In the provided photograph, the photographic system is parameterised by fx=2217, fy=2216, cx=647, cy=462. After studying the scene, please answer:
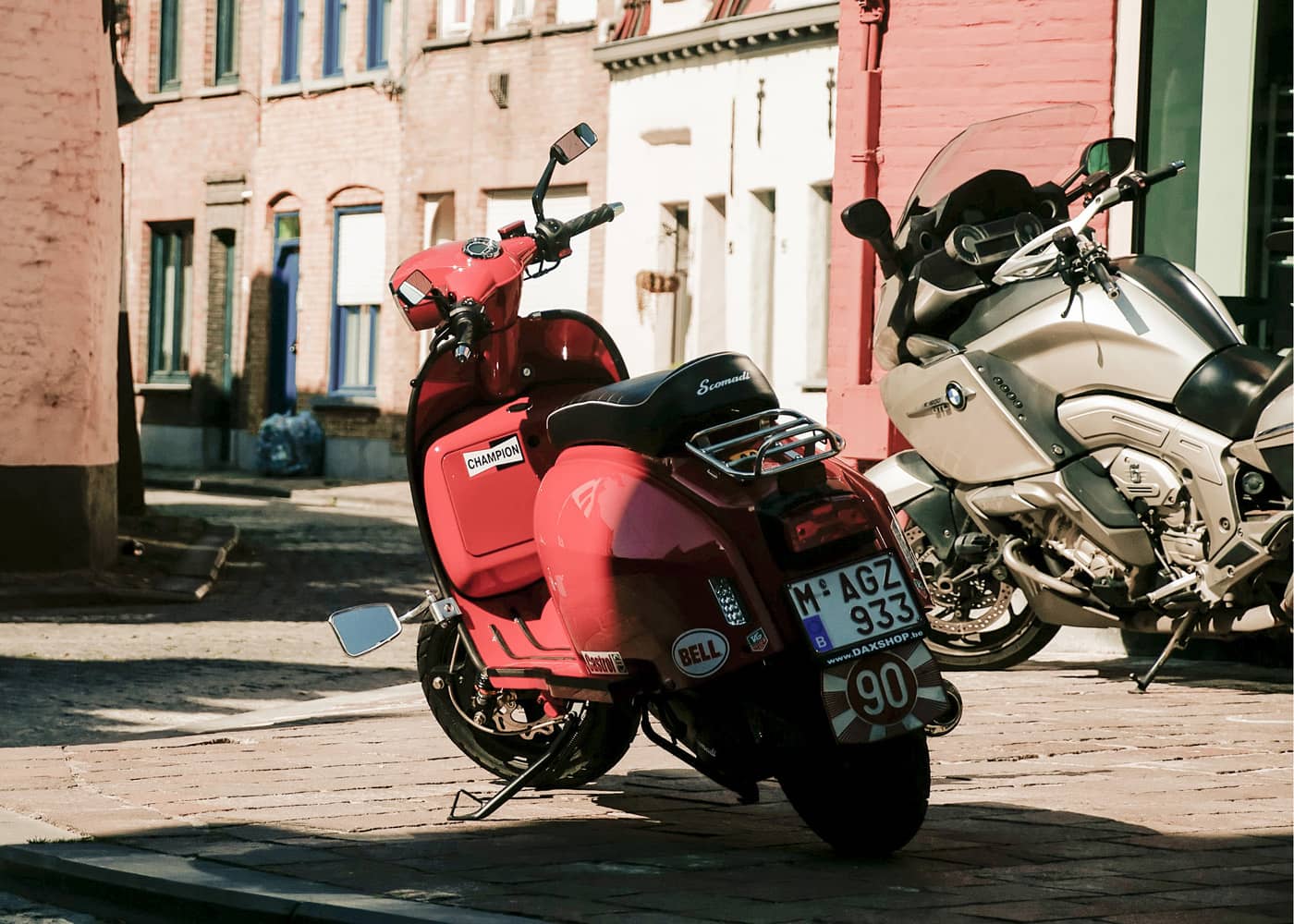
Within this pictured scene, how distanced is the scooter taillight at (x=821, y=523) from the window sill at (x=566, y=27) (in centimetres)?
1960

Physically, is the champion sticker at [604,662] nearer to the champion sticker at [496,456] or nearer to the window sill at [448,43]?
the champion sticker at [496,456]

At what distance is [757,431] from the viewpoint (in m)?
5.21

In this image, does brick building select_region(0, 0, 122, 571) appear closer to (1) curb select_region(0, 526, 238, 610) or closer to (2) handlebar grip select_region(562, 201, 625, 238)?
(1) curb select_region(0, 526, 238, 610)

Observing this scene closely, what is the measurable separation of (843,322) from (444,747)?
18.0 ft

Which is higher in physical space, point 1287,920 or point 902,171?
point 902,171

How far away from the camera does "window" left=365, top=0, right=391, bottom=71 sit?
27656mm

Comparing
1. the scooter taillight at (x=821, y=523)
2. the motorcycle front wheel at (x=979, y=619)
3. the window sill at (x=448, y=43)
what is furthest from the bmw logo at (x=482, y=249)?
the window sill at (x=448, y=43)

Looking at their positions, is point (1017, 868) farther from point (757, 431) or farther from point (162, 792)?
point (162, 792)

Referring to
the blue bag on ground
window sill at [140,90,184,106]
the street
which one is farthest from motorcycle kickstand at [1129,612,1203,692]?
window sill at [140,90,184,106]

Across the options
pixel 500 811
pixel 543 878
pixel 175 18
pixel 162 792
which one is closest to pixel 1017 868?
pixel 543 878

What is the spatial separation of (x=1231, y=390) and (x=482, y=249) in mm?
3069

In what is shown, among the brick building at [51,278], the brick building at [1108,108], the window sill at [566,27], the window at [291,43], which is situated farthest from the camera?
the window at [291,43]

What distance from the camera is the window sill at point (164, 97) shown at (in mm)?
30875

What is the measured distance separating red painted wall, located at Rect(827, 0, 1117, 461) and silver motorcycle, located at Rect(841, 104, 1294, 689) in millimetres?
1768
